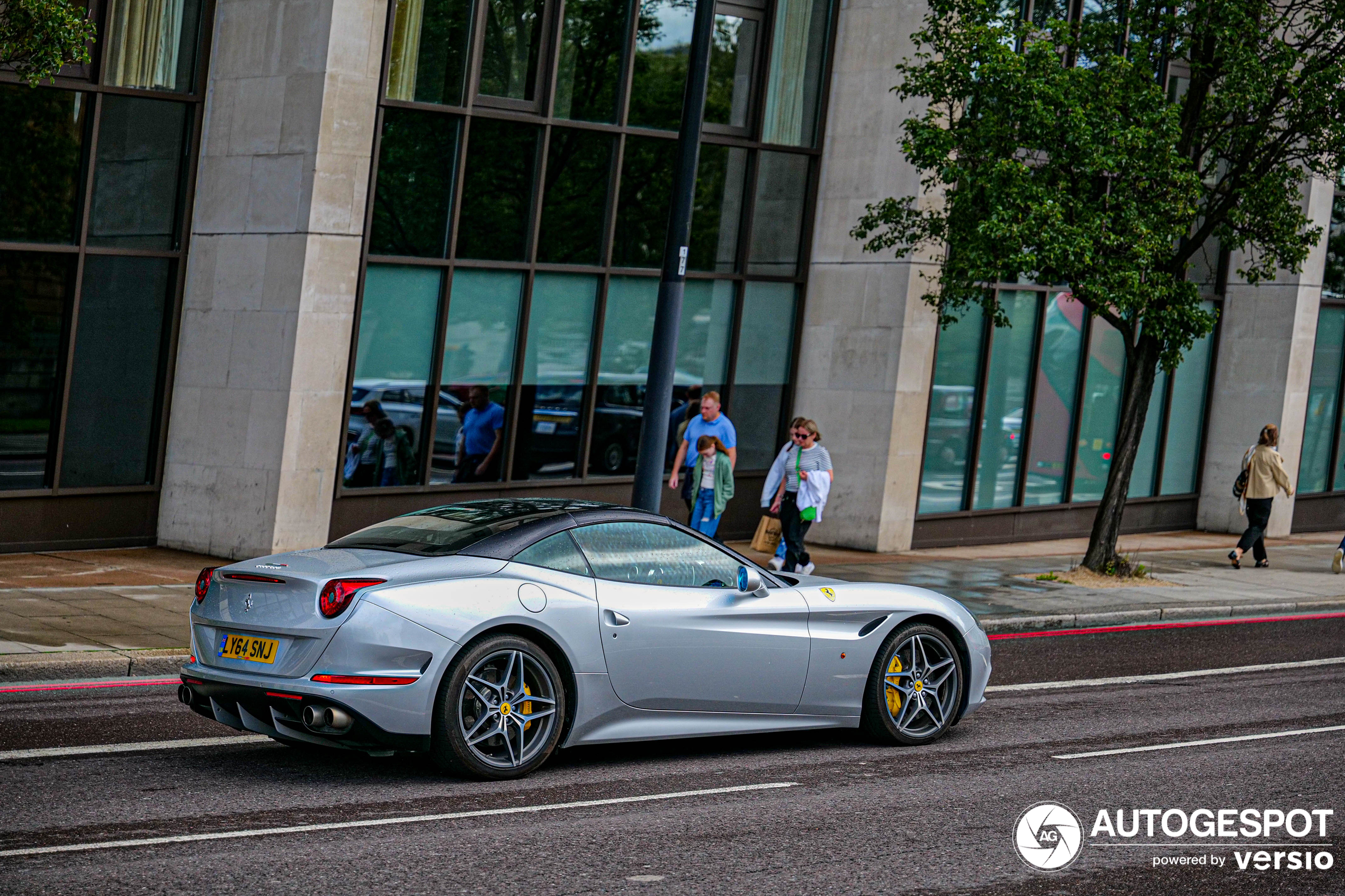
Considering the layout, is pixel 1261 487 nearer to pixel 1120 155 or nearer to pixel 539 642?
pixel 1120 155

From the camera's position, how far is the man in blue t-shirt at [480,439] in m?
16.5

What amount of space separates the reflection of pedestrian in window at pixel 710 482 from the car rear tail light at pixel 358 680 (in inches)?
335

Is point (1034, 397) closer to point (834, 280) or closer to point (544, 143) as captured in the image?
point (834, 280)

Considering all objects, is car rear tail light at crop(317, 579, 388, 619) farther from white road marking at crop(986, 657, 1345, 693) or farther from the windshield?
white road marking at crop(986, 657, 1345, 693)

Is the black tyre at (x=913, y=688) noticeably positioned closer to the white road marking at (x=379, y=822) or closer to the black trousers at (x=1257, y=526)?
the white road marking at (x=379, y=822)

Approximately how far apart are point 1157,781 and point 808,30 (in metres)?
13.2

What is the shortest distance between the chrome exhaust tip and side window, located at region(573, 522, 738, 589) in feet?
5.03

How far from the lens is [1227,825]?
7.41 meters

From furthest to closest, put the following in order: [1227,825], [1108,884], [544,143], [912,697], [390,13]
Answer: [544,143], [390,13], [912,697], [1227,825], [1108,884]

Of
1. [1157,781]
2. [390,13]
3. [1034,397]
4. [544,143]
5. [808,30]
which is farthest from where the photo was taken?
[1034,397]

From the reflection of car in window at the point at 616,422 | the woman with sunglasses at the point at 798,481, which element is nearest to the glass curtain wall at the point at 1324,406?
the reflection of car in window at the point at 616,422

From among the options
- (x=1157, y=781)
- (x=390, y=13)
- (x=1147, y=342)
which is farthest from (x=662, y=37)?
(x=1157, y=781)

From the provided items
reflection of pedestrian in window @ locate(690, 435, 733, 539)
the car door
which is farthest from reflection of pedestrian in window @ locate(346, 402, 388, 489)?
the car door

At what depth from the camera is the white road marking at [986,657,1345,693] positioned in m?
11.2
